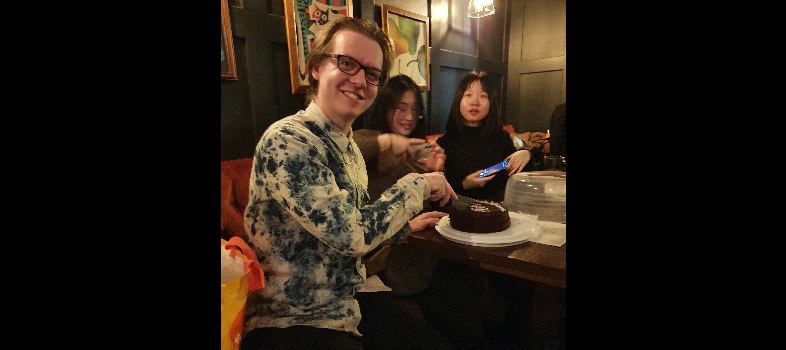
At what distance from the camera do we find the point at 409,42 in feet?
2.24

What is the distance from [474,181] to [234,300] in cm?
57

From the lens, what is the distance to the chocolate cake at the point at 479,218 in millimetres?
725

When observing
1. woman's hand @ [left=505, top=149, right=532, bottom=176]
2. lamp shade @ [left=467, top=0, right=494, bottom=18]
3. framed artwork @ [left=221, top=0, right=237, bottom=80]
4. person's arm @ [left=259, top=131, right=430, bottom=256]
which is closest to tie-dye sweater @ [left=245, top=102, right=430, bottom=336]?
person's arm @ [left=259, top=131, right=430, bottom=256]

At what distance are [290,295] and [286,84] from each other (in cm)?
39

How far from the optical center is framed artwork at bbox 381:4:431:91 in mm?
657

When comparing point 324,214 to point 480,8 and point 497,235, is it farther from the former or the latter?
point 480,8

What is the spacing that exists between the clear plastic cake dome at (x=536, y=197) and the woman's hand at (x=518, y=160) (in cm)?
6

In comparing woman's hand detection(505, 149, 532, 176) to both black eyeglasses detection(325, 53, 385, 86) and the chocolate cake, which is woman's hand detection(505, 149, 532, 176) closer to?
the chocolate cake

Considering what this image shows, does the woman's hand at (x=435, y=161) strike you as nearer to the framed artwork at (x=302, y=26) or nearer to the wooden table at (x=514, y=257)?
the wooden table at (x=514, y=257)

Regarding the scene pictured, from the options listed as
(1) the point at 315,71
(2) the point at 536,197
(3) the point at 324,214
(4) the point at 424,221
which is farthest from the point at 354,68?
(2) the point at 536,197
